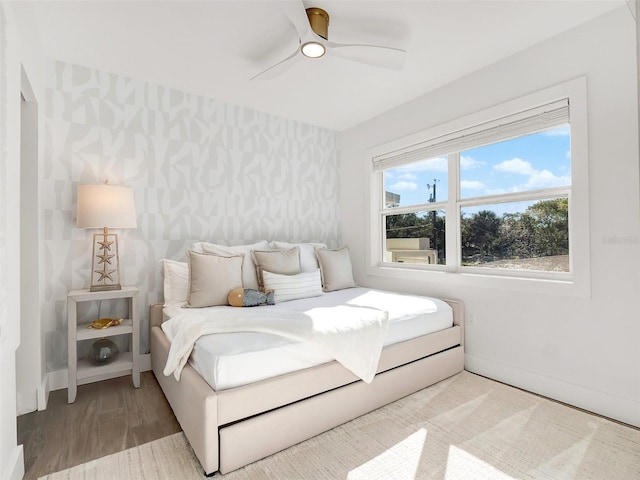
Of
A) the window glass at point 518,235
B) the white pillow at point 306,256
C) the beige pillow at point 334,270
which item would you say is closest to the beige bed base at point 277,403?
the window glass at point 518,235

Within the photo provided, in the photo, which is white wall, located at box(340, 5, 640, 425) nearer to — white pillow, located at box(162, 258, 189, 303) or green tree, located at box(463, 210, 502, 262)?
green tree, located at box(463, 210, 502, 262)

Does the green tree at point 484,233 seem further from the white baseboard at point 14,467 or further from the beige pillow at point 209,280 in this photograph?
the white baseboard at point 14,467

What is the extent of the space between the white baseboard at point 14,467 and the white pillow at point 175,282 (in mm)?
1326

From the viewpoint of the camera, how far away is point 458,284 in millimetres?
2967

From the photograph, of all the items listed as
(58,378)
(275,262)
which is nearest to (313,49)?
(275,262)

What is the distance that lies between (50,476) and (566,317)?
314 cm

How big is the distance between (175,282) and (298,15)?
2.17m

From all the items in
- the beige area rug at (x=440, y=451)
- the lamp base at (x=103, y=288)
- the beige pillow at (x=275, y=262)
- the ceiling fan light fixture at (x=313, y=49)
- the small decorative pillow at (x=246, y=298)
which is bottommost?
the beige area rug at (x=440, y=451)

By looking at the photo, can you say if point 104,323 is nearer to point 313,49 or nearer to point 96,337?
point 96,337

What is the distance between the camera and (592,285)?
7.11 ft

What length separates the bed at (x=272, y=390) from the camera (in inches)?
62.4

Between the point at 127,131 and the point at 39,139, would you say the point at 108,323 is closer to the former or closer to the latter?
the point at 39,139

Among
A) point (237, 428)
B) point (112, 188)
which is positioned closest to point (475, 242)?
point (237, 428)

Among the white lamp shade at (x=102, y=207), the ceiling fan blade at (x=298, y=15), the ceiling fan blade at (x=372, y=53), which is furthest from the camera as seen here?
the white lamp shade at (x=102, y=207)
